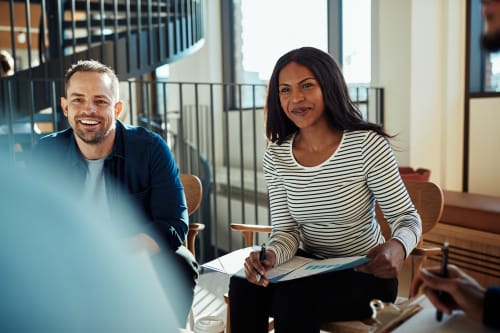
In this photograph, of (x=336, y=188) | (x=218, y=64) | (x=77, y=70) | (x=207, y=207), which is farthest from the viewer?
(x=218, y=64)

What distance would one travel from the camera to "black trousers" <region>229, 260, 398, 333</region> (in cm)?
125

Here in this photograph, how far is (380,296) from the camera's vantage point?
1315mm

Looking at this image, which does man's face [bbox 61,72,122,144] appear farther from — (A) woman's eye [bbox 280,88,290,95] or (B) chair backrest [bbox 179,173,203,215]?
(A) woman's eye [bbox 280,88,290,95]

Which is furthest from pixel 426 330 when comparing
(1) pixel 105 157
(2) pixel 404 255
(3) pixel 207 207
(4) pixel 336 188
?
(3) pixel 207 207

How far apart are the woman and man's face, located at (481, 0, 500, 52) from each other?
612 millimetres

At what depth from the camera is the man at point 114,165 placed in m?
1.59

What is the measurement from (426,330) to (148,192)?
1.13 m

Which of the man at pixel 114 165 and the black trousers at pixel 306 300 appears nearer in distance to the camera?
the black trousers at pixel 306 300

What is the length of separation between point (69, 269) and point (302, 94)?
3.04 feet

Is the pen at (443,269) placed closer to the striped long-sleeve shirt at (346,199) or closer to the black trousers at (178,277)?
the striped long-sleeve shirt at (346,199)

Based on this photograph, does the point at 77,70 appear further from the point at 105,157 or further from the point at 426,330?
the point at 426,330

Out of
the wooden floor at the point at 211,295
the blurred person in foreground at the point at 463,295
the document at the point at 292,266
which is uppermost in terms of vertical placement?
the blurred person in foreground at the point at 463,295

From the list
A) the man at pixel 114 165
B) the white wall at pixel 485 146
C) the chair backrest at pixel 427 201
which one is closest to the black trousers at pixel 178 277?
the man at pixel 114 165

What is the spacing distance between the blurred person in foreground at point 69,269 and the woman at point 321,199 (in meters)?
0.34
